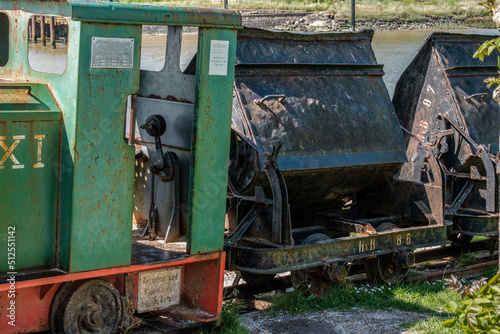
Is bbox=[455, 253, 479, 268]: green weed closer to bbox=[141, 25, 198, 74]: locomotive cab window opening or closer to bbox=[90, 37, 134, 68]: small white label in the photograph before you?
bbox=[141, 25, 198, 74]: locomotive cab window opening

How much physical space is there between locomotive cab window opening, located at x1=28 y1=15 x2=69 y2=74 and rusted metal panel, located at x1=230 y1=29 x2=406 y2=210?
88.8 inches

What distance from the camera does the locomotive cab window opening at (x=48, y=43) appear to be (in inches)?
212

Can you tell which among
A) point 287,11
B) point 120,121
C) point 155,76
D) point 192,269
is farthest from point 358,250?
point 287,11

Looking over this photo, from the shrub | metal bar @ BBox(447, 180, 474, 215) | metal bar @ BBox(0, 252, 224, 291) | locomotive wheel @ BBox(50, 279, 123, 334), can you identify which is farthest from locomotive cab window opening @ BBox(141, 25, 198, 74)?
metal bar @ BBox(447, 180, 474, 215)

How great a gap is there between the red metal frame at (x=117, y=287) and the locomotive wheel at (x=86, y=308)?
68 millimetres

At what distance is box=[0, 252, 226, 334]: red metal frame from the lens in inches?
208

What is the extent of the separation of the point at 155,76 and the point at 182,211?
1278 millimetres

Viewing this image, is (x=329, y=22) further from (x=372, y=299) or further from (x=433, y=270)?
(x=372, y=299)

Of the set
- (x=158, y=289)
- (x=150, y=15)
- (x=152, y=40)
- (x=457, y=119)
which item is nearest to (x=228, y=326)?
(x=158, y=289)

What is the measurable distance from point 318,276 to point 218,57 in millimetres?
2852

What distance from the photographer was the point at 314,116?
808 centimetres

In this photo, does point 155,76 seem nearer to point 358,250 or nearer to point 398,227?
point 358,250

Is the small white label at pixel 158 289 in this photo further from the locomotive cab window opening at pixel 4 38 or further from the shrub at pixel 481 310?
the shrub at pixel 481 310

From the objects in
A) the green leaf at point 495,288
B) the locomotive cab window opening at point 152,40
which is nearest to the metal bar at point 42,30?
the green leaf at point 495,288
